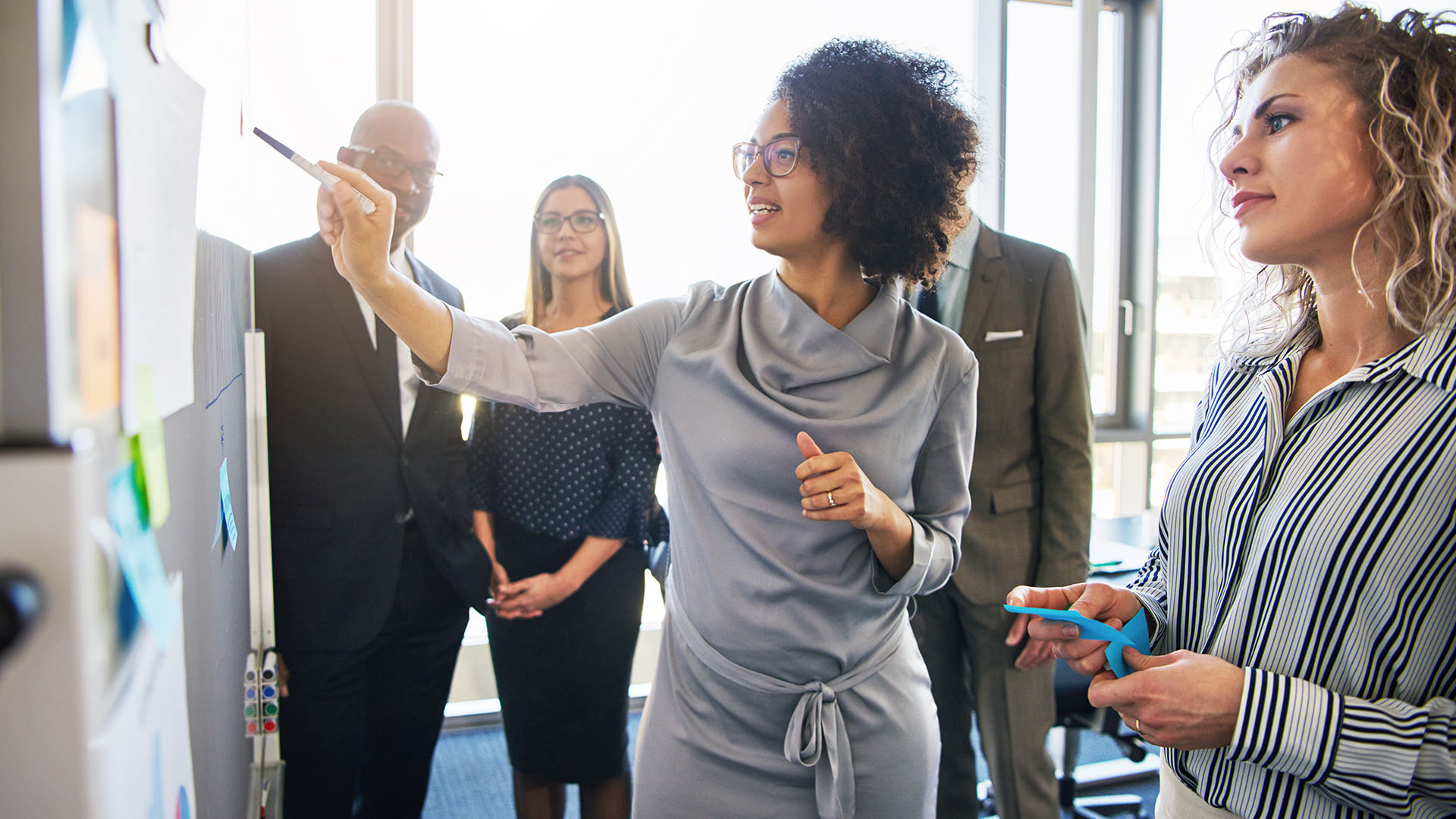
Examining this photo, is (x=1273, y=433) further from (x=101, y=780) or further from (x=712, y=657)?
(x=101, y=780)

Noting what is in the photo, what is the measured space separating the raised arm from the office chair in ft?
5.28

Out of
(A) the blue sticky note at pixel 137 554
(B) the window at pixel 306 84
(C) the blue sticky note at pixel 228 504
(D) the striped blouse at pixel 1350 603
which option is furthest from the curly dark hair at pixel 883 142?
(B) the window at pixel 306 84

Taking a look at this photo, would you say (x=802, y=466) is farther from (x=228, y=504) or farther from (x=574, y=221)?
(x=574, y=221)

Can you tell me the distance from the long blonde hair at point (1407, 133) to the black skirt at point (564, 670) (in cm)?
153

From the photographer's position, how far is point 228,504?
42.8 inches

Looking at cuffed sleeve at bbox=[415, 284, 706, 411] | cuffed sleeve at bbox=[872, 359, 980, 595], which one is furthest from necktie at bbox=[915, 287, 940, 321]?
cuffed sleeve at bbox=[415, 284, 706, 411]

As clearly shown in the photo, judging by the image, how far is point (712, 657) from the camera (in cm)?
117

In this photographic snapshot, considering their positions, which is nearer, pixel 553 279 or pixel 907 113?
pixel 907 113

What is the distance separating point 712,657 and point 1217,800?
A: 617mm

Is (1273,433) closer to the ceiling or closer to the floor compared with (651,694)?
closer to the ceiling

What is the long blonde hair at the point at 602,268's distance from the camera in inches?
85.0

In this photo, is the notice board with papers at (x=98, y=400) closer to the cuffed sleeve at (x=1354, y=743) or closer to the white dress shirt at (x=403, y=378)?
the cuffed sleeve at (x=1354, y=743)

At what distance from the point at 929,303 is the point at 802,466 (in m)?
1.14

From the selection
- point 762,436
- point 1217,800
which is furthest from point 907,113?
point 1217,800
